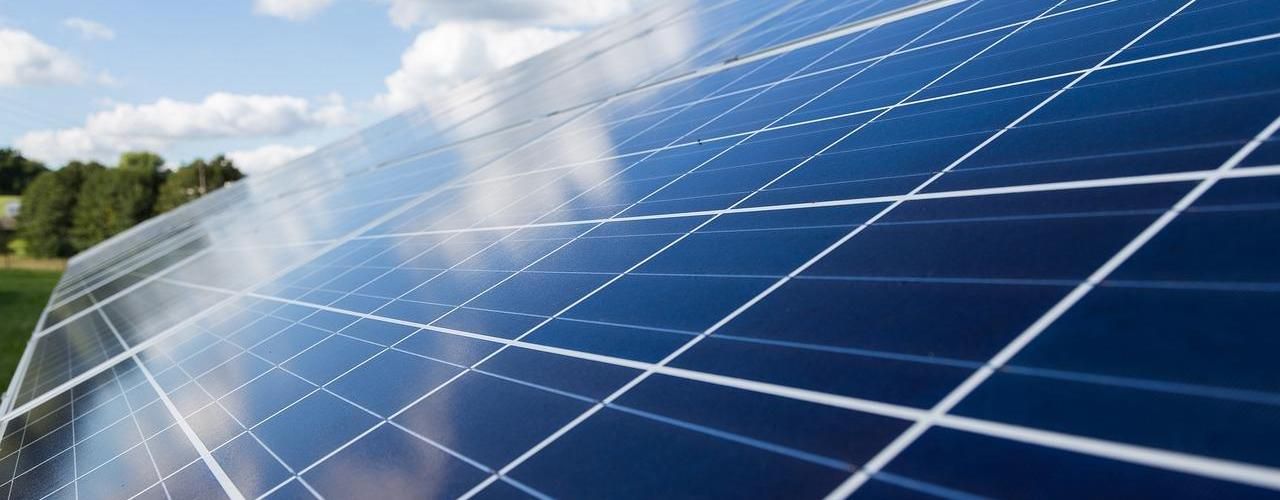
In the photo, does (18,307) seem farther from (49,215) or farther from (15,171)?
(15,171)

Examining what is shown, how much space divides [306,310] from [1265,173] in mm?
8146

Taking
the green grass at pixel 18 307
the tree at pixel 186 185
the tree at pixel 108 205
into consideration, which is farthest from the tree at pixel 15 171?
the green grass at pixel 18 307

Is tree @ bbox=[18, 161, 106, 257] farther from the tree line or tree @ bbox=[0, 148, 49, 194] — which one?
tree @ bbox=[0, 148, 49, 194]

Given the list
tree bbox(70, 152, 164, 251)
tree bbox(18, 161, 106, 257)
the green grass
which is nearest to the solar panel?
the green grass

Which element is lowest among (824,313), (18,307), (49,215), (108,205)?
(18,307)

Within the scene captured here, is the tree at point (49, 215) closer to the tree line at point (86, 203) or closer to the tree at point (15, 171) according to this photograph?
the tree line at point (86, 203)

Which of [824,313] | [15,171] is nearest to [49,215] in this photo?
[15,171]

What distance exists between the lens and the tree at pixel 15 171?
444ft

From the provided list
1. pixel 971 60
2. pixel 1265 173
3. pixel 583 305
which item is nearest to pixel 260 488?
pixel 583 305

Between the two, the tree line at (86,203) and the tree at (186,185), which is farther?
the tree at (186,185)

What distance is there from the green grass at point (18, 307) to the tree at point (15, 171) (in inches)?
3068

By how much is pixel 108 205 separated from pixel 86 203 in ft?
6.71

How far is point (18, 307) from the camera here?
46.2m

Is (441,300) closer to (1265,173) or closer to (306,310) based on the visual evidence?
(306,310)
